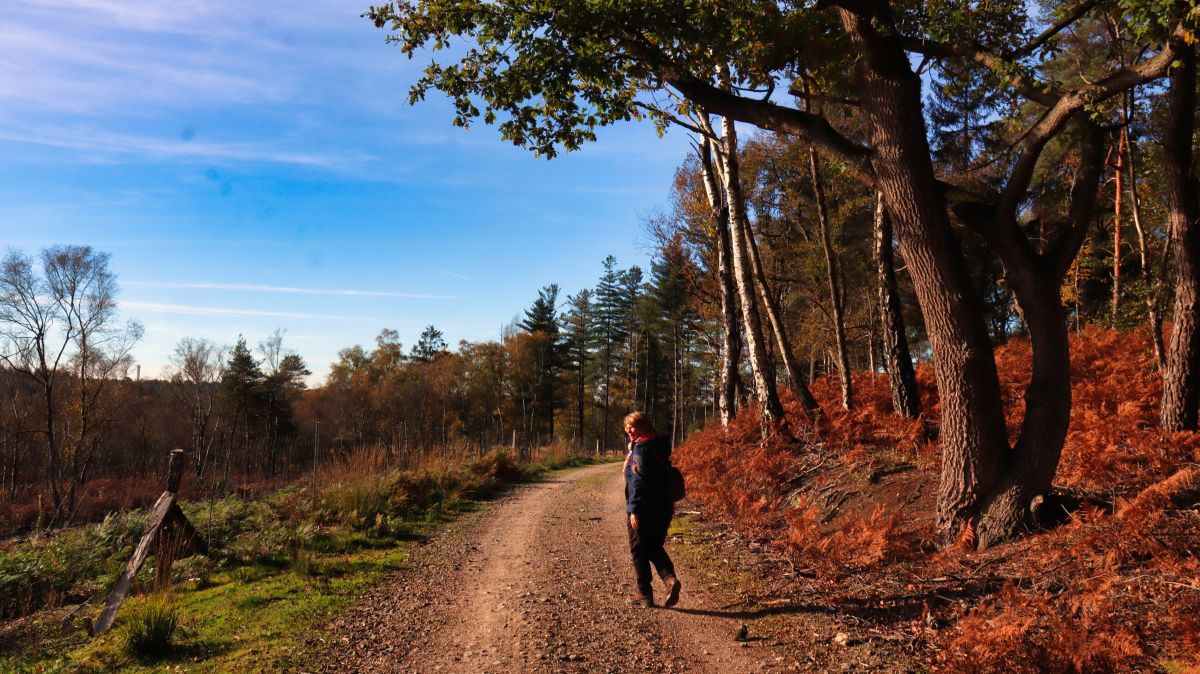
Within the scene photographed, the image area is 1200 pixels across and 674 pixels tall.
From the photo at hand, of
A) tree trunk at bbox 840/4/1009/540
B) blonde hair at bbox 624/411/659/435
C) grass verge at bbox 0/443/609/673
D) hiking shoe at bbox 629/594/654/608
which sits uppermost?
tree trunk at bbox 840/4/1009/540

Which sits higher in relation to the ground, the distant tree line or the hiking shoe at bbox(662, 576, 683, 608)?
the distant tree line

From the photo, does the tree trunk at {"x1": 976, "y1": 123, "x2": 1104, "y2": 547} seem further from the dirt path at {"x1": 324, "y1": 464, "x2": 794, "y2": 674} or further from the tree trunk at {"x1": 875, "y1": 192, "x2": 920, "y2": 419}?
the tree trunk at {"x1": 875, "y1": 192, "x2": 920, "y2": 419}

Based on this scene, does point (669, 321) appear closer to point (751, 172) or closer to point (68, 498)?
point (751, 172)

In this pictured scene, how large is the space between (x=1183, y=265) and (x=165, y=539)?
11974 mm

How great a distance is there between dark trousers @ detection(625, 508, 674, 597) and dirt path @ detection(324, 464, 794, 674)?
0.82 feet

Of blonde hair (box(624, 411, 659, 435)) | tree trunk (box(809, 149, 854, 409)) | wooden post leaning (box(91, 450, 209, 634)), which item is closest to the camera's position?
blonde hair (box(624, 411, 659, 435))

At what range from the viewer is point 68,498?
89.4ft

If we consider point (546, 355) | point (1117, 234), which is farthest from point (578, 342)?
point (1117, 234)

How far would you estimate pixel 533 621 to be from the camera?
5281 mm

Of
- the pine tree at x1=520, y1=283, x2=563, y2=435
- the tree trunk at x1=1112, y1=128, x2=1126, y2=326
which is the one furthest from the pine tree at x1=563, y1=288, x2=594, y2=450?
the tree trunk at x1=1112, y1=128, x2=1126, y2=326

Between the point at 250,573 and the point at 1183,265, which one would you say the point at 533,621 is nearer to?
the point at 250,573

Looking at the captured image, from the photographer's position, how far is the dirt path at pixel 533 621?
4.44 m

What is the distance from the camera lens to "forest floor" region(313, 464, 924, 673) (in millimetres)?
4375

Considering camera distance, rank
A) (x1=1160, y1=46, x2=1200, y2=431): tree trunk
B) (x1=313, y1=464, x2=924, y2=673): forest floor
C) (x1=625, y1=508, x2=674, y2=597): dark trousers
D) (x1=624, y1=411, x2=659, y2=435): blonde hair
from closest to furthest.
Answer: (x1=313, y1=464, x2=924, y2=673): forest floor < (x1=625, y1=508, x2=674, y2=597): dark trousers < (x1=624, y1=411, x2=659, y2=435): blonde hair < (x1=1160, y1=46, x2=1200, y2=431): tree trunk
